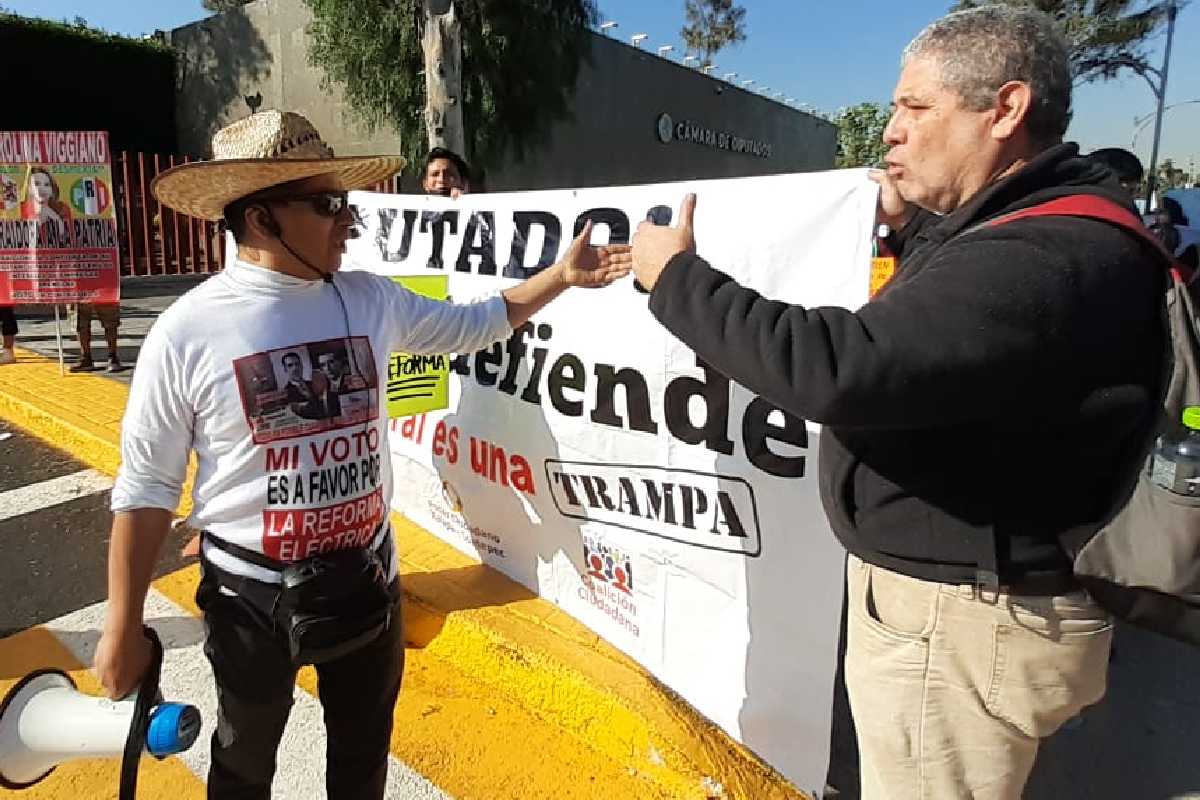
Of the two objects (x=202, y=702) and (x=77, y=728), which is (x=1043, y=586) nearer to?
(x=77, y=728)

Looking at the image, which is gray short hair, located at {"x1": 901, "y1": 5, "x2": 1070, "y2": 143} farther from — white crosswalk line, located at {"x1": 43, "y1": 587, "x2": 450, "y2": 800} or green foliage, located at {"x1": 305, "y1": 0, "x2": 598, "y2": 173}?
green foliage, located at {"x1": 305, "y1": 0, "x2": 598, "y2": 173}

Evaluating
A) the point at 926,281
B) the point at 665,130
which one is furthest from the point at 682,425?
the point at 665,130

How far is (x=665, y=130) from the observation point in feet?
75.7

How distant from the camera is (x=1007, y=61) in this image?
1256mm

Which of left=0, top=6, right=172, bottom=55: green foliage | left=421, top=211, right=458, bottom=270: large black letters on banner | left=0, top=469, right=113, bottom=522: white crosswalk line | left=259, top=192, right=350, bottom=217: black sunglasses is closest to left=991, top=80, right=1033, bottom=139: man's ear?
left=259, top=192, right=350, bottom=217: black sunglasses

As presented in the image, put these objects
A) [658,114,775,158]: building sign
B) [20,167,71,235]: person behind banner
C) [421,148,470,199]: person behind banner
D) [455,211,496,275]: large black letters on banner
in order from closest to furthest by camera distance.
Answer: [455,211,496,275]: large black letters on banner → [421,148,470,199]: person behind banner → [20,167,71,235]: person behind banner → [658,114,775,158]: building sign

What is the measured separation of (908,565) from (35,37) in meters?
21.2

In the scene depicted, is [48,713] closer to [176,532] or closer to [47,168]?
[176,532]

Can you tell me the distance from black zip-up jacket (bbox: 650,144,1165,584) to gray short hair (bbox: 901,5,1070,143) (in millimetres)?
64

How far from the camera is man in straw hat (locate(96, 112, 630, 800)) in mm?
1569

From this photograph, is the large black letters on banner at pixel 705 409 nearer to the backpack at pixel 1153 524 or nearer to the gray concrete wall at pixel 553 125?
the backpack at pixel 1153 524

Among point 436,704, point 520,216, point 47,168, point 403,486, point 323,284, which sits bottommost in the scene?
point 436,704

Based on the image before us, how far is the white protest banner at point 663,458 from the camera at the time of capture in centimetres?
210

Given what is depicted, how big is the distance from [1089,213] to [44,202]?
7885 millimetres
